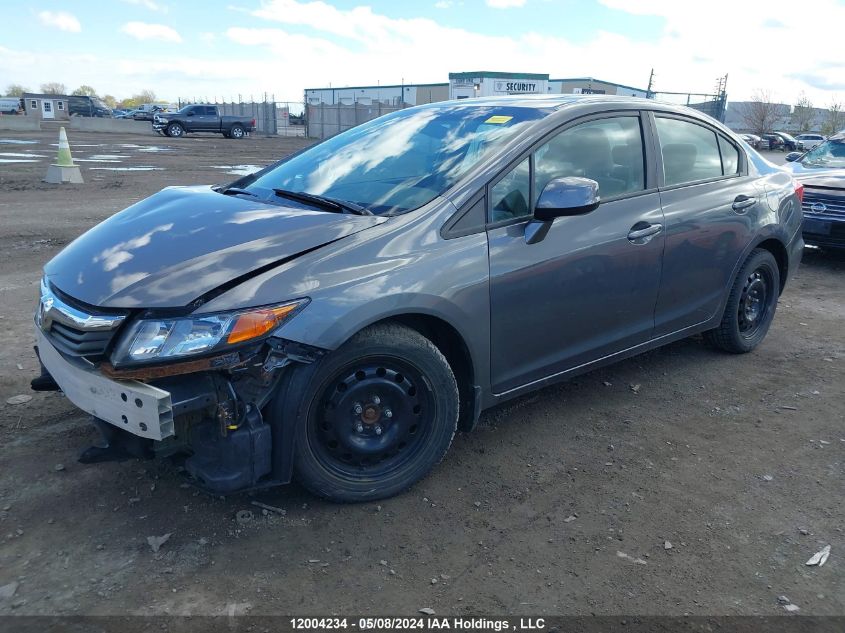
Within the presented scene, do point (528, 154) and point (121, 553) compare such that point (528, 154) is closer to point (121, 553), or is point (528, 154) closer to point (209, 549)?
point (209, 549)

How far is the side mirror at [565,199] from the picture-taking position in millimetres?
3273

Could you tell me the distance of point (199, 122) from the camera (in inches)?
1548

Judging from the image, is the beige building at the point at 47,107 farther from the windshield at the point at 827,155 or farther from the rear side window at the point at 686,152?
the rear side window at the point at 686,152

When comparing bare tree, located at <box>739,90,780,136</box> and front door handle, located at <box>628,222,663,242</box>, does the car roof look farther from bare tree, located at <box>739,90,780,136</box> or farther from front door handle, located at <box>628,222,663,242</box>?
bare tree, located at <box>739,90,780,136</box>

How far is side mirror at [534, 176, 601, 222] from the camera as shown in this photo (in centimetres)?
327

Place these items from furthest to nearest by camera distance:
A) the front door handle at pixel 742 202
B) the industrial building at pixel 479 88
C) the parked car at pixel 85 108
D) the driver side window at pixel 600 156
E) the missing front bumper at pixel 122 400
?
the parked car at pixel 85 108, the industrial building at pixel 479 88, the front door handle at pixel 742 202, the driver side window at pixel 600 156, the missing front bumper at pixel 122 400

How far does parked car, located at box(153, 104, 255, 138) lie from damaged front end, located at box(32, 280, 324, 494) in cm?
3966

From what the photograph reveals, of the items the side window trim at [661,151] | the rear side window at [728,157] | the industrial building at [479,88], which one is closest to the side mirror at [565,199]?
the side window trim at [661,151]

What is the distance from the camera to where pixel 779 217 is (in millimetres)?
4934

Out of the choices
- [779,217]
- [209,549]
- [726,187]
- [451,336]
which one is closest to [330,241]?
[451,336]

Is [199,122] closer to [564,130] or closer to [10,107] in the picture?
[10,107]

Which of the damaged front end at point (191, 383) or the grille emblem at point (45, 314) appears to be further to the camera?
the grille emblem at point (45, 314)

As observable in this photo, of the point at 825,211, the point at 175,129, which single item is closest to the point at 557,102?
the point at 825,211

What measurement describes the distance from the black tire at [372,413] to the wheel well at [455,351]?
0.09 m
